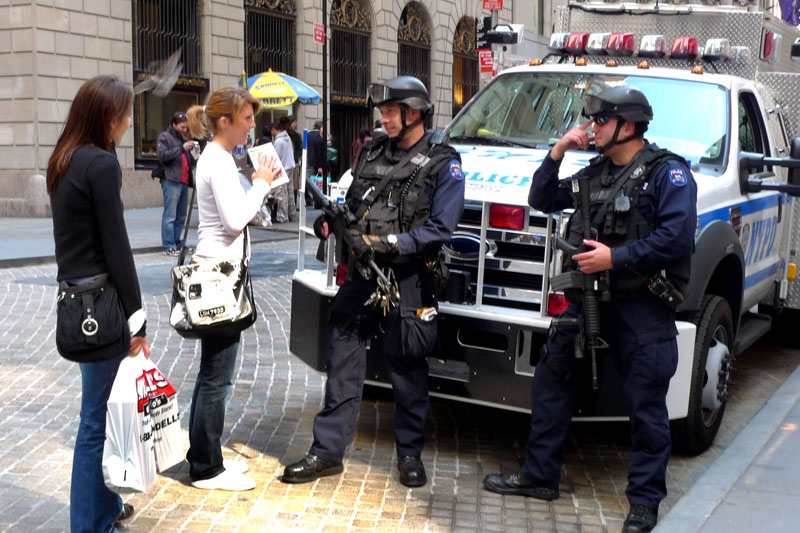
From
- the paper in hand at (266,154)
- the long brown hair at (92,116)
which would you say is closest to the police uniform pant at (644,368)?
the paper in hand at (266,154)

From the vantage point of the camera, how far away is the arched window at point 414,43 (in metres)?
30.4

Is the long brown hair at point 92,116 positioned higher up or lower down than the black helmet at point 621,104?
lower down

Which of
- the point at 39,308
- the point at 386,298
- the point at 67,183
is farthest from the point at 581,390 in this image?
the point at 39,308

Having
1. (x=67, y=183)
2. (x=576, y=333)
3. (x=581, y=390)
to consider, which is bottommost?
(x=581, y=390)

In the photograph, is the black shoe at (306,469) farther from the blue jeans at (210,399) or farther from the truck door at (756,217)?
the truck door at (756,217)

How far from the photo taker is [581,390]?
199 inches

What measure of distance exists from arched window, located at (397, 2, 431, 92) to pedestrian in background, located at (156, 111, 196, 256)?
16.1 meters

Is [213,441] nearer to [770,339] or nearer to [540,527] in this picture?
[540,527]

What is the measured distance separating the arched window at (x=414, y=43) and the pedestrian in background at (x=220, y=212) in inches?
1000

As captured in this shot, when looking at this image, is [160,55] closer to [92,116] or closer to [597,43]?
[597,43]

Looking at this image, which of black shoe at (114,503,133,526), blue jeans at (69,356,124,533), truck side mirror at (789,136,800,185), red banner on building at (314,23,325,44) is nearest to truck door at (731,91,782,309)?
→ truck side mirror at (789,136,800,185)

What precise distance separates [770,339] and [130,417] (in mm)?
6765

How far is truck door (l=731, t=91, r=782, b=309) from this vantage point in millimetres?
6508

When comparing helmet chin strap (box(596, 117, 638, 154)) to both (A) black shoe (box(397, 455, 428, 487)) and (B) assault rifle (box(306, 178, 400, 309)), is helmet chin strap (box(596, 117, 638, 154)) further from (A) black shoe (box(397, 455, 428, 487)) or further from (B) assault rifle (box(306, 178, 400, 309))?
(A) black shoe (box(397, 455, 428, 487))
